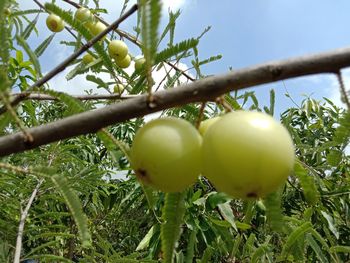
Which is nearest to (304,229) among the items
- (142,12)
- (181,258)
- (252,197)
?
(181,258)

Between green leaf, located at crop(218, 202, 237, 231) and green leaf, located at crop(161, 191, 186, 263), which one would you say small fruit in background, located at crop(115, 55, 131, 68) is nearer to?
green leaf, located at crop(218, 202, 237, 231)

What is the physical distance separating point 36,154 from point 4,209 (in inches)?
13.4

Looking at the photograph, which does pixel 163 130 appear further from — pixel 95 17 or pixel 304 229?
pixel 95 17

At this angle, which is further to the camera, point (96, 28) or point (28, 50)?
point (96, 28)

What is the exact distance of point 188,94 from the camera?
718 mm

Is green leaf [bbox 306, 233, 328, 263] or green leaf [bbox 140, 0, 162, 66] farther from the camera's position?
green leaf [bbox 306, 233, 328, 263]

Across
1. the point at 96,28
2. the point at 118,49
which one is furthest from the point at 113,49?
the point at 96,28

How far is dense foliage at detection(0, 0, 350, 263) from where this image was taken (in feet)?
2.91

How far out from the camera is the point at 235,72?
700 mm

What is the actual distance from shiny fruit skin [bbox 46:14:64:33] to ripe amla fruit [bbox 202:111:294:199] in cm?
202

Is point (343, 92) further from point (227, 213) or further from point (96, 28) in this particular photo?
point (96, 28)

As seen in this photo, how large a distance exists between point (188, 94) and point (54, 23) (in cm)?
200

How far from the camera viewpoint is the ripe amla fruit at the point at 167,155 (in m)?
0.73

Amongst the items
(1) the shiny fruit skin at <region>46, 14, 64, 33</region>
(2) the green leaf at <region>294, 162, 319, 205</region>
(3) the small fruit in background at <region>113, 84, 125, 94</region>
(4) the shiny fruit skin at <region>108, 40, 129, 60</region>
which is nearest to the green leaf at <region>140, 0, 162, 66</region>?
(2) the green leaf at <region>294, 162, 319, 205</region>
